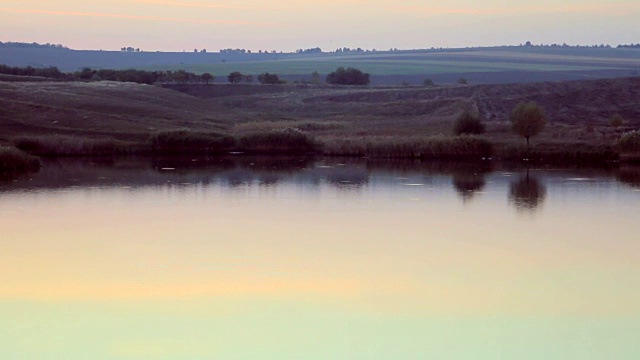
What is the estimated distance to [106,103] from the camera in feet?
171

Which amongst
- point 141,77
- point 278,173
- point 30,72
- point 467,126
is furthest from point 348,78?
point 278,173

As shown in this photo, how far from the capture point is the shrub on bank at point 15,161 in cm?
3196

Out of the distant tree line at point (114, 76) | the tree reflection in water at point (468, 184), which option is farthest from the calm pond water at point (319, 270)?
the distant tree line at point (114, 76)

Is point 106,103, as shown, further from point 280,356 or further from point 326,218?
point 280,356

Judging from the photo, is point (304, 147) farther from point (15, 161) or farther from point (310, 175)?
point (15, 161)

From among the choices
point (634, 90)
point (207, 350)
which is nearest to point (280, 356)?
point (207, 350)

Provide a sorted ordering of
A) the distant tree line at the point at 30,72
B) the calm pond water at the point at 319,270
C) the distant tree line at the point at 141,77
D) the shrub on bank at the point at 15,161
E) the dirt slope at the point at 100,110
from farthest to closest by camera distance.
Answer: the distant tree line at the point at 141,77, the distant tree line at the point at 30,72, the dirt slope at the point at 100,110, the shrub on bank at the point at 15,161, the calm pond water at the point at 319,270

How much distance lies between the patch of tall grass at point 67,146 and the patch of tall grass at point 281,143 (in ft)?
15.1

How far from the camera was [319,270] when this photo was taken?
1672cm

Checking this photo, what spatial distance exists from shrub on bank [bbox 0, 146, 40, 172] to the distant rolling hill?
5771 cm

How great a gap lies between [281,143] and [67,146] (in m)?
7.91

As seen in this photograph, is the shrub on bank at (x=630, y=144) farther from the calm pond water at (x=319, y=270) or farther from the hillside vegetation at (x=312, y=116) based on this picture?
the calm pond water at (x=319, y=270)

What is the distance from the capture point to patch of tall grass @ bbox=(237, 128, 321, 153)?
40.0 metres

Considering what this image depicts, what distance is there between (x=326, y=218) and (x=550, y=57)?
100 metres
